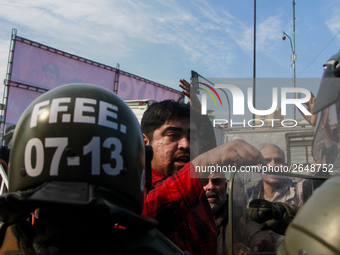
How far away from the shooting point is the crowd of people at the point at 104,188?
0.98 metres

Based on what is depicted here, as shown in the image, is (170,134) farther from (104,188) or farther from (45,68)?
(45,68)

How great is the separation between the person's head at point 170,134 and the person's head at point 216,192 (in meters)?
1.07

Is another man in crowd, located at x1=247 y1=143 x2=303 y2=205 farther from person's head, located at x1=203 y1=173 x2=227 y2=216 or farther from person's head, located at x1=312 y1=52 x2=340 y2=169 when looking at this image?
person's head, located at x1=203 y1=173 x2=227 y2=216

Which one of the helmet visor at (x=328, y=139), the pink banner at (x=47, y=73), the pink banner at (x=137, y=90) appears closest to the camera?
the helmet visor at (x=328, y=139)

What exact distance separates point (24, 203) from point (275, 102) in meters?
1.34

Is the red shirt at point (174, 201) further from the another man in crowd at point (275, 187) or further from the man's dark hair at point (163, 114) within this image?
the man's dark hair at point (163, 114)

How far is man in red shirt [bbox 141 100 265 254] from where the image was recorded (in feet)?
4.98

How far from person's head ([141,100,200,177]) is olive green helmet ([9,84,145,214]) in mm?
879

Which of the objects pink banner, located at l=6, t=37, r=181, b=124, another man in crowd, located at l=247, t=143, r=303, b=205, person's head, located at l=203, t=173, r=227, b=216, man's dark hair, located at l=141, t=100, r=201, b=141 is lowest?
person's head, located at l=203, t=173, r=227, b=216

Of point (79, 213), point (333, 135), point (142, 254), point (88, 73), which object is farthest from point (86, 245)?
point (88, 73)

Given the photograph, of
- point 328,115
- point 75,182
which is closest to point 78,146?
point 75,182

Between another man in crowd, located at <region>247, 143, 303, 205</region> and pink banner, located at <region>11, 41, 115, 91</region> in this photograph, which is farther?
pink banner, located at <region>11, 41, 115, 91</region>

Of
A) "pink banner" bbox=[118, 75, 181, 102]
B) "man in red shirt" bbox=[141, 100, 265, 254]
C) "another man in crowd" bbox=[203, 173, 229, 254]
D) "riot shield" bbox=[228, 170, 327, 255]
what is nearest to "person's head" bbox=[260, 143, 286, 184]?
"riot shield" bbox=[228, 170, 327, 255]

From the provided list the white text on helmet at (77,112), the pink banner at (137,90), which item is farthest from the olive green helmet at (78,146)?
the pink banner at (137,90)
